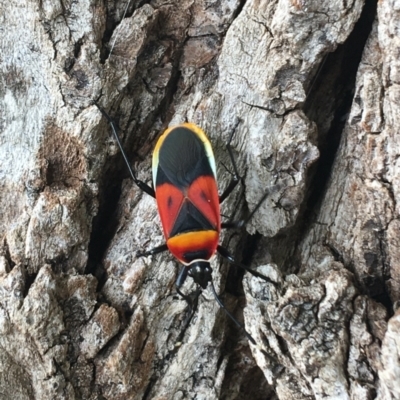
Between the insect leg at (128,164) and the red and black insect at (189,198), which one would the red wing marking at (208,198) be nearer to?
the red and black insect at (189,198)

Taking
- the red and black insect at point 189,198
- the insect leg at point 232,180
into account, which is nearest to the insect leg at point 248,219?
the red and black insect at point 189,198

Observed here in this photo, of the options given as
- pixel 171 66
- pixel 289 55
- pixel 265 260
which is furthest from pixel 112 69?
pixel 265 260

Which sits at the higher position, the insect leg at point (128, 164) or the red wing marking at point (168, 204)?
the insect leg at point (128, 164)

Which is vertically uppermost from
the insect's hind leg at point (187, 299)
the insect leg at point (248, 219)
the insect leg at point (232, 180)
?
the insect leg at point (232, 180)

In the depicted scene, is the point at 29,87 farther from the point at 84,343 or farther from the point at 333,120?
the point at 333,120

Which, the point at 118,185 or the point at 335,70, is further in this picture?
the point at 118,185

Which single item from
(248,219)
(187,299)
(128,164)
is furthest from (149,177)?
(187,299)

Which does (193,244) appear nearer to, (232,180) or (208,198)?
(208,198)

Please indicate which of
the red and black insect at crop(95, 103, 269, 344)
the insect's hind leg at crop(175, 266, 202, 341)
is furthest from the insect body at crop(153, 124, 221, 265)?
the insect's hind leg at crop(175, 266, 202, 341)
